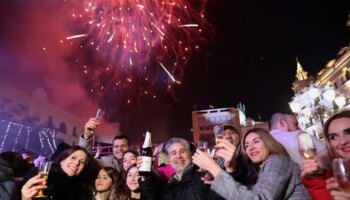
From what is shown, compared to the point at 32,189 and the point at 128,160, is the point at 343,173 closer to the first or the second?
the point at 32,189

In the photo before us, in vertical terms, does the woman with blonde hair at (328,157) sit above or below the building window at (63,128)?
below

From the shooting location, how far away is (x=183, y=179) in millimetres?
3797

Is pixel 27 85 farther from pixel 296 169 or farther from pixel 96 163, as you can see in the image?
pixel 296 169

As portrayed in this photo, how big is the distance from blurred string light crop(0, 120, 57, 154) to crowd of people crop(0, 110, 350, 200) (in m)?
16.2

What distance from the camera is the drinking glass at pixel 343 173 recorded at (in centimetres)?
204

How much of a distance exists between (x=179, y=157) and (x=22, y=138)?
20.2 m

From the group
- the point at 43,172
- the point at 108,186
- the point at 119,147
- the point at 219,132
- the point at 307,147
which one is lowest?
the point at 108,186

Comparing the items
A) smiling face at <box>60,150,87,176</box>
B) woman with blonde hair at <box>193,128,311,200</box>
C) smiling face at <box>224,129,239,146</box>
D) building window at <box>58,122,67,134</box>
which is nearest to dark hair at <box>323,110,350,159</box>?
woman with blonde hair at <box>193,128,311,200</box>

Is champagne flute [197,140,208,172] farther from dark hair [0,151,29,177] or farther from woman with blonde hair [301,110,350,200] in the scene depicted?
dark hair [0,151,29,177]

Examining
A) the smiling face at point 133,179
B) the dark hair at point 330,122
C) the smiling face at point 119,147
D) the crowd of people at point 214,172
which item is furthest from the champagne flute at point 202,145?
the smiling face at point 119,147

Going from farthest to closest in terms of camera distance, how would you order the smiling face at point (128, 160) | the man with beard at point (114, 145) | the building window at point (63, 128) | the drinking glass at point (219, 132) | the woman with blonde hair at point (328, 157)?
the building window at point (63, 128) → the man with beard at point (114, 145) → the smiling face at point (128, 160) → the drinking glass at point (219, 132) → the woman with blonde hair at point (328, 157)

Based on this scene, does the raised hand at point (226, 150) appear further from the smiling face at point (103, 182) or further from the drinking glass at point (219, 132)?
the smiling face at point (103, 182)

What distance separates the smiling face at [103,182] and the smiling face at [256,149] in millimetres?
2637

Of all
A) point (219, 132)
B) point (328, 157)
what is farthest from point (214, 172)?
point (328, 157)
